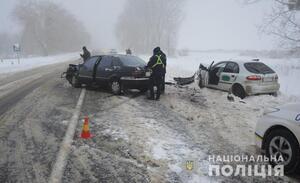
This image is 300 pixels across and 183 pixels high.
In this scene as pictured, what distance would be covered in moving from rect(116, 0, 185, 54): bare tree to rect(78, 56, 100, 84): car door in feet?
126

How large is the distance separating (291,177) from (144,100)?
21.1 ft

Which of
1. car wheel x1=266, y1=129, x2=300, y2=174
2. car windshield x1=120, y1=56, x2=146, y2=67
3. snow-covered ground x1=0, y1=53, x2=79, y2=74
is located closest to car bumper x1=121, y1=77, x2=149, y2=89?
car windshield x1=120, y1=56, x2=146, y2=67

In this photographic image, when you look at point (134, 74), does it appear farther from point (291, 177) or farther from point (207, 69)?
point (291, 177)

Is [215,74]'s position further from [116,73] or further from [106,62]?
[106,62]

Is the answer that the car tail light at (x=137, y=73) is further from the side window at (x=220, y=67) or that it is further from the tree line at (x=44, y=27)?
the tree line at (x=44, y=27)

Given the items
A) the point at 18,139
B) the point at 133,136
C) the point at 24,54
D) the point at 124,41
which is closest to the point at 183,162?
the point at 133,136

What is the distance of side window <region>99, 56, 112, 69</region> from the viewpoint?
1141cm

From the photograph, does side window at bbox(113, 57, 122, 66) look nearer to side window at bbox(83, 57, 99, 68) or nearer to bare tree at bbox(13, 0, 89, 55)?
side window at bbox(83, 57, 99, 68)

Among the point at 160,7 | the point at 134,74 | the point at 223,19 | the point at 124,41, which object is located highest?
the point at 223,19

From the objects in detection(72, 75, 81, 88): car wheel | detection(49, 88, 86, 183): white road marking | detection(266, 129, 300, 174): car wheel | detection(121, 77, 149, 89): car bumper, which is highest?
detection(121, 77, 149, 89): car bumper

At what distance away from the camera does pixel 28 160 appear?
491cm

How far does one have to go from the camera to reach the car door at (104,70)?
11312 mm

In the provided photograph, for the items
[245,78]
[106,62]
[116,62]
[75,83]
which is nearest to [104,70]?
[106,62]

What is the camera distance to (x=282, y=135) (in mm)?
4617
